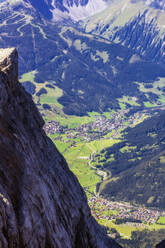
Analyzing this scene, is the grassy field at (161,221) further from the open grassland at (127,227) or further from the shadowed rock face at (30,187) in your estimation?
the shadowed rock face at (30,187)

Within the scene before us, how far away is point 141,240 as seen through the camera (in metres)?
163

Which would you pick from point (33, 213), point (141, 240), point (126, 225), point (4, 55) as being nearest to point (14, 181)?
point (33, 213)

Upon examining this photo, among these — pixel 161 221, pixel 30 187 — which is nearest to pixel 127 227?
pixel 161 221

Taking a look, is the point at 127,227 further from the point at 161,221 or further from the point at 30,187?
the point at 30,187

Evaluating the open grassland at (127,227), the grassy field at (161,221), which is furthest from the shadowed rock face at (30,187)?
the grassy field at (161,221)

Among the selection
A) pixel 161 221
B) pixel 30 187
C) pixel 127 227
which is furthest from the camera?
pixel 161 221

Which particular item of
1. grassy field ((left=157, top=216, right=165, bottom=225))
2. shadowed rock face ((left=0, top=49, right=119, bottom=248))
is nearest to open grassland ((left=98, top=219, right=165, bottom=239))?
grassy field ((left=157, top=216, right=165, bottom=225))

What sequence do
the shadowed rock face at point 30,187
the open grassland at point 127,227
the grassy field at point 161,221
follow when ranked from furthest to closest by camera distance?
the grassy field at point 161,221, the open grassland at point 127,227, the shadowed rock face at point 30,187

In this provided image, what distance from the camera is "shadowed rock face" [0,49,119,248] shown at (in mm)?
19031

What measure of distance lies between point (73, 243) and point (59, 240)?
4274 millimetres

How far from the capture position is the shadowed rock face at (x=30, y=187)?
1903 cm

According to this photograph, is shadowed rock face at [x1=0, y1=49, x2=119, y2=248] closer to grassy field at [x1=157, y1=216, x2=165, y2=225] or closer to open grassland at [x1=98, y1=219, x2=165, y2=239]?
open grassland at [x1=98, y1=219, x2=165, y2=239]

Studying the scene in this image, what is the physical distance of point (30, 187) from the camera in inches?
848

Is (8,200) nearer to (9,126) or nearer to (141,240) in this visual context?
(9,126)
